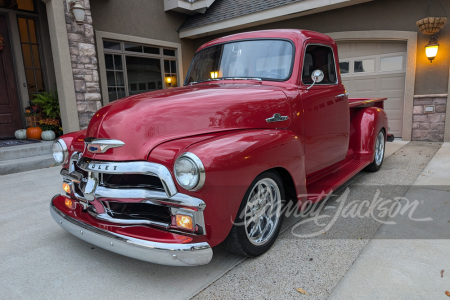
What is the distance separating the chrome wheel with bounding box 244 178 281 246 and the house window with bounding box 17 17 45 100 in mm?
7150

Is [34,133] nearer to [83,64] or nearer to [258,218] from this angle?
[83,64]

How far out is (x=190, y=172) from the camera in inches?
68.5

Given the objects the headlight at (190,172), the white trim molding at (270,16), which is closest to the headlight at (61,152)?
the headlight at (190,172)

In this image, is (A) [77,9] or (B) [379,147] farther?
(A) [77,9]

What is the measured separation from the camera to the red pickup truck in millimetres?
1782

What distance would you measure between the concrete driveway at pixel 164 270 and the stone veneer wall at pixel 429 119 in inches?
211

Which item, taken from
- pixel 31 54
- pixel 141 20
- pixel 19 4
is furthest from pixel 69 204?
pixel 141 20

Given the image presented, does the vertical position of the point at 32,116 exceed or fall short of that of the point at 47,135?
it exceeds it

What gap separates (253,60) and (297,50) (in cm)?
44

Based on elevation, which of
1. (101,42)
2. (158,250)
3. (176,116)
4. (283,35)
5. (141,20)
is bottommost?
(158,250)

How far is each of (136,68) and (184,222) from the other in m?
7.98

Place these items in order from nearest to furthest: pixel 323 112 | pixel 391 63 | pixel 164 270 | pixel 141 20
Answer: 1. pixel 164 270
2. pixel 323 112
3. pixel 391 63
4. pixel 141 20

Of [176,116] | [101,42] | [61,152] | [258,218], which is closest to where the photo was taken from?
[176,116]

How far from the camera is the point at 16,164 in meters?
5.14
